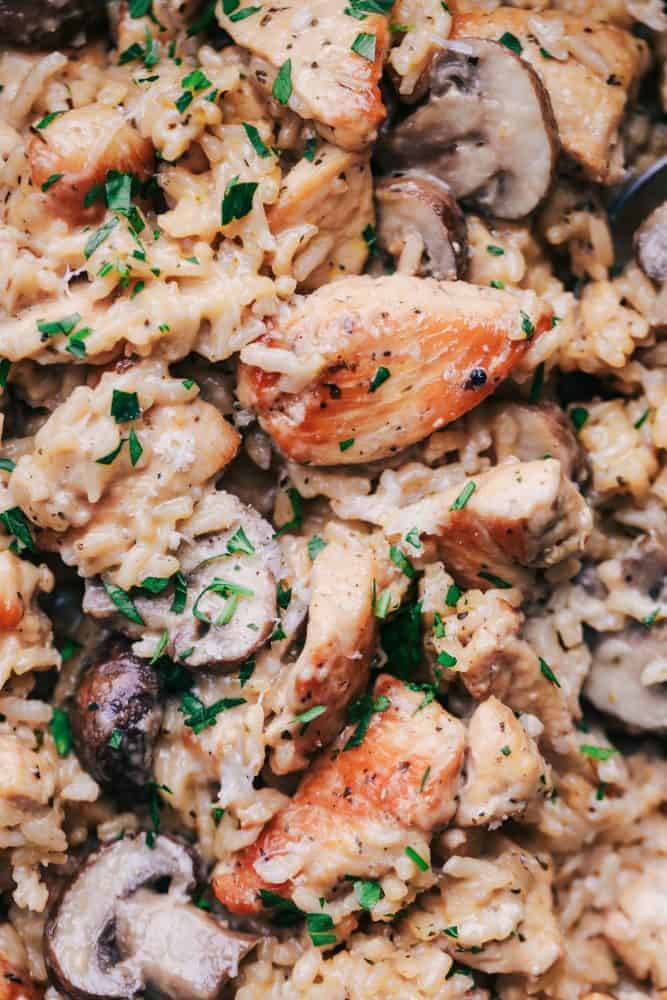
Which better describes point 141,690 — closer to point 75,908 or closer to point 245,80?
point 75,908

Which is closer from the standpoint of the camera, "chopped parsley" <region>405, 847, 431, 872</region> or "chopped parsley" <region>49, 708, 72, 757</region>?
"chopped parsley" <region>405, 847, 431, 872</region>

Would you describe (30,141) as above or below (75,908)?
above

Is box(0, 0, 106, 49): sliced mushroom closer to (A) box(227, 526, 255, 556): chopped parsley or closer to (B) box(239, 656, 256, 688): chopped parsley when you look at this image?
(A) box(227, 526, 255, 556): chopped parsley

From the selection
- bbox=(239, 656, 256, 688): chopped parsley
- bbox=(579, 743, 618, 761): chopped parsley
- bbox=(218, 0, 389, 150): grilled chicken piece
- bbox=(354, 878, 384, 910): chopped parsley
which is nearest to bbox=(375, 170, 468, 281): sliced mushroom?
bbox=(218, 0, 389, 150): grilled chicken piece

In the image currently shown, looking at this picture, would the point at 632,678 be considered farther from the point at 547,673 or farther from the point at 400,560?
the point at 400,560

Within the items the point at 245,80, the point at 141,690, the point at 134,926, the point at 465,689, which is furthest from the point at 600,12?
the point at 134,926

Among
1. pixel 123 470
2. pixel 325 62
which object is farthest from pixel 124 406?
pixel 325 62
